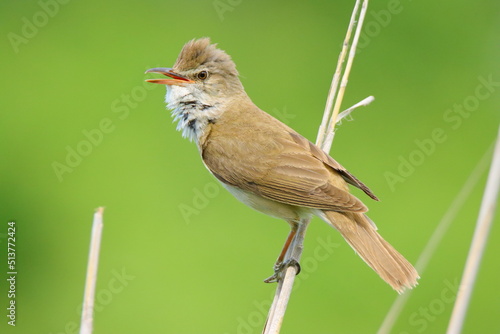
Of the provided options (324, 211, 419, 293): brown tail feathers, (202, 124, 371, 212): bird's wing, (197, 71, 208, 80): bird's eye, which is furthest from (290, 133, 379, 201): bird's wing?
(197, 71, 208, 80): bird's eye

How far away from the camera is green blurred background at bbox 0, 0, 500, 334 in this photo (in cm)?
516

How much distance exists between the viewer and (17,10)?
6883mm

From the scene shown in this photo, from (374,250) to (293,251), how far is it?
43 centimetres

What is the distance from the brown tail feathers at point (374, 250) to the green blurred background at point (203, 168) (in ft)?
4.44

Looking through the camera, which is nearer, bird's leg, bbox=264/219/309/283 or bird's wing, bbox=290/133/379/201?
bird's leg, bbox=264/219/309/283

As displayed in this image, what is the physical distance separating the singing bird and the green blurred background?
1.24 meters

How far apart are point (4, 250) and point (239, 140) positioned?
91.5 inches

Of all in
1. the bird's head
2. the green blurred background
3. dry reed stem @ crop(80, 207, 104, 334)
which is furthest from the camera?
the green blurred background

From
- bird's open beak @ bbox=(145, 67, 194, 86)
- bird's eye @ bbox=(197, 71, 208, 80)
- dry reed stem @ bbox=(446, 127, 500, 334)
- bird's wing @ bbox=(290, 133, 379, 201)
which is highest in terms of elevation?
bird's eye @ bbox=(197, 71, 208, 80)

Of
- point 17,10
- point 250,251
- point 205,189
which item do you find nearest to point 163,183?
point 205,189

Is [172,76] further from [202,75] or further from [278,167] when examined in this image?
[278,167]

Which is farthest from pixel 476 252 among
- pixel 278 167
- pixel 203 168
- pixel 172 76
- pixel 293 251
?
pixel 203 168

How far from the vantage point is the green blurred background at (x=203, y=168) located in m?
5.16

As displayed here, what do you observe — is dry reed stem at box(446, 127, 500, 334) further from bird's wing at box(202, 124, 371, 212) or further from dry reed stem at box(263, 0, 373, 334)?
bird's wing at box(202, 124, 371, 212)
